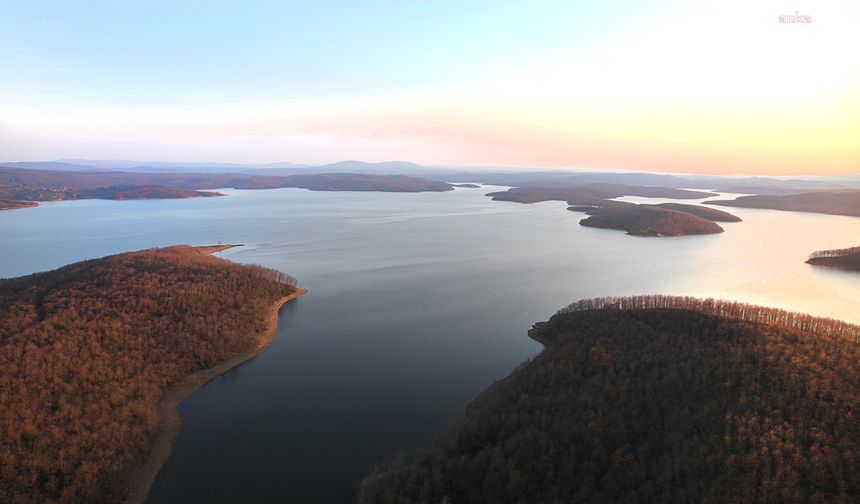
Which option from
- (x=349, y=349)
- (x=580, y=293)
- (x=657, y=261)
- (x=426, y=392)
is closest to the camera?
(x=426, y=392)

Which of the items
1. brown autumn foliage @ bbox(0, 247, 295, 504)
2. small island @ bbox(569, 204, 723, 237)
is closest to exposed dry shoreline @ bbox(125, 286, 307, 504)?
brown autumn foliage @ bbox(0, 247, 295, 504)

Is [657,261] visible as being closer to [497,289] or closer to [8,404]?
[497,289]

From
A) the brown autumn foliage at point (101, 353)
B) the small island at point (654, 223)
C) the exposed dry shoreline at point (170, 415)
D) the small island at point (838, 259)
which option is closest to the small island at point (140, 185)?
the small island at point (654, 223)

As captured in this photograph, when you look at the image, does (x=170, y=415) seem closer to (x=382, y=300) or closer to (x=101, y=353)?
(x=101, y=353)

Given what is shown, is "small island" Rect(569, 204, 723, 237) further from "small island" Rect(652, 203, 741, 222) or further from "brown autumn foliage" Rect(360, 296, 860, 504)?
"brown autumn foliage" Rect(360, 296, 860, 504)

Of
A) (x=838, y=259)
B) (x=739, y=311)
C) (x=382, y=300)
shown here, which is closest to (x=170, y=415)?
(x=382, y=300)

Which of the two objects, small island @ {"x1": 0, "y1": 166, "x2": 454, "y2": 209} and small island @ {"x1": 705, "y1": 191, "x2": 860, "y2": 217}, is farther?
small island @ {"x1": 0, "y1": 166, "x2": 454, "y2": 209}

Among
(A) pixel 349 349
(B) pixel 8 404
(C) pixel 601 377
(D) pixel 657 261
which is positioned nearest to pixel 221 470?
(B) pixel 8 404
